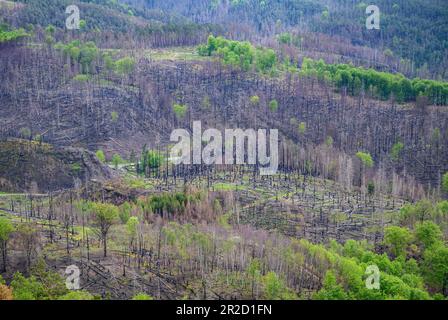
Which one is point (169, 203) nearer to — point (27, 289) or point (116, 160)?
point (116, 160)

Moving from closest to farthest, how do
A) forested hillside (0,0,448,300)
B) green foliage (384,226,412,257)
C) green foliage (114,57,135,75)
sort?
forested hillside (0,0,448,300)
green foliage (384,226,412,257)
green foliage (114,57,135,75)

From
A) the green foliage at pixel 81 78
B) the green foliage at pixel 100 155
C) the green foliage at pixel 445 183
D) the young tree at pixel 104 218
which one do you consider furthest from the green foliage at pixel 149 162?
the green foliage at pixel 445 183

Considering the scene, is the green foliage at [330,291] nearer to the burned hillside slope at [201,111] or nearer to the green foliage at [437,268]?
the green foliage at [437,268]

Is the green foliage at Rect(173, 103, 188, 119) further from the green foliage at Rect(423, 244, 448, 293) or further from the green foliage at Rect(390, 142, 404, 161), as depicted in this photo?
the green foliage at Rect(423, 244, 448, 293)

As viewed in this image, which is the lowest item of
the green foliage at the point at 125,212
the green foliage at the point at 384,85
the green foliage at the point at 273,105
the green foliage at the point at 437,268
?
the green foliage at the point at 437,268

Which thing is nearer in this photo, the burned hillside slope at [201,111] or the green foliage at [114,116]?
the burned hillside slope at [201,111]

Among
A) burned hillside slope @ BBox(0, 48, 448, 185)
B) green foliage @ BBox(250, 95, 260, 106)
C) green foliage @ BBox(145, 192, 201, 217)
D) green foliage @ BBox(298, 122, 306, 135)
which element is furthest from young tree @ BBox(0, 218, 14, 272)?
green foliage @ BBox(250, 95, 260, 106)
